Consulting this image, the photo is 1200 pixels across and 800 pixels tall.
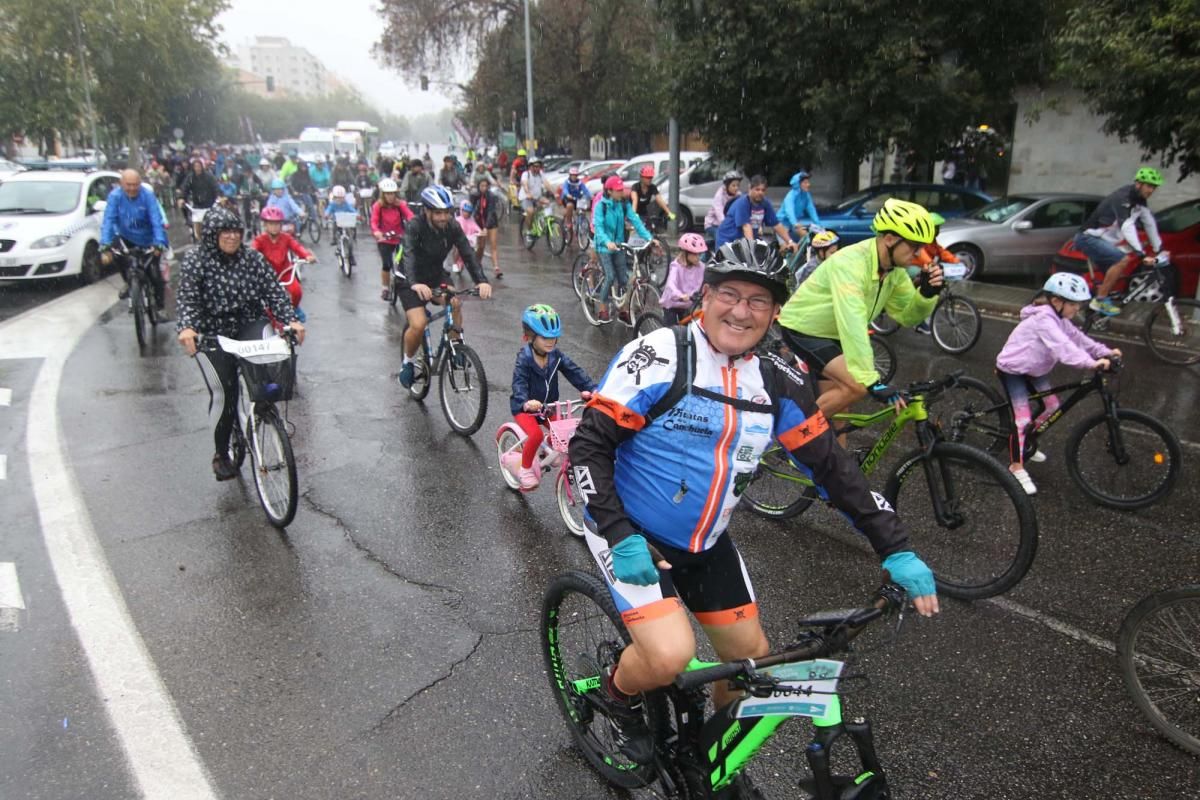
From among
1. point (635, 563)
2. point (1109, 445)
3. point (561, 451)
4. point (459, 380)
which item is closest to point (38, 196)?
point (459, 380)

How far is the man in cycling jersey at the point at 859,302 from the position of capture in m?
4.53

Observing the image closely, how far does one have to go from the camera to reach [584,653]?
306cm

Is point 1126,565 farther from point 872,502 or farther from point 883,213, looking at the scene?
point 872,502

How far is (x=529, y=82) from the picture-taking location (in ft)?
109

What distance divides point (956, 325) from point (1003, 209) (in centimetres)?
525

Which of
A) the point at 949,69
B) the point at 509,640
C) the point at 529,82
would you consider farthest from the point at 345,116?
the point at 509,640

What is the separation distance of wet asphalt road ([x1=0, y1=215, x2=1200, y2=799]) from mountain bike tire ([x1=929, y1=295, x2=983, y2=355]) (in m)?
2.48

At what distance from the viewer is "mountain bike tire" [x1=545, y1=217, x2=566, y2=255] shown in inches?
725

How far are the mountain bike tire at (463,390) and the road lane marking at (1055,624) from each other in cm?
388

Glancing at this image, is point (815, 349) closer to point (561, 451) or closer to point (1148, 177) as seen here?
point (561, 451)

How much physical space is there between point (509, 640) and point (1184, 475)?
16.0ft

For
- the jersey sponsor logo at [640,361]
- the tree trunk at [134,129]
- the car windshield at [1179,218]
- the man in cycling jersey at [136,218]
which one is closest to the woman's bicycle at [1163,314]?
the car windshield at [1179,218]

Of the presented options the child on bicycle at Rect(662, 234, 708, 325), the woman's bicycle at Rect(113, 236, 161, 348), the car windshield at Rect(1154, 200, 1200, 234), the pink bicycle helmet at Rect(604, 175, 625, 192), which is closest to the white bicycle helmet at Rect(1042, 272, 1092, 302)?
the child on bicycle at Rect(662, 234, 708, 325)

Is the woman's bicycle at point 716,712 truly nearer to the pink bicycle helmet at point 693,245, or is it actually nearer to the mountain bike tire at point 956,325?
the pink bicycle helmet at point 693,245
